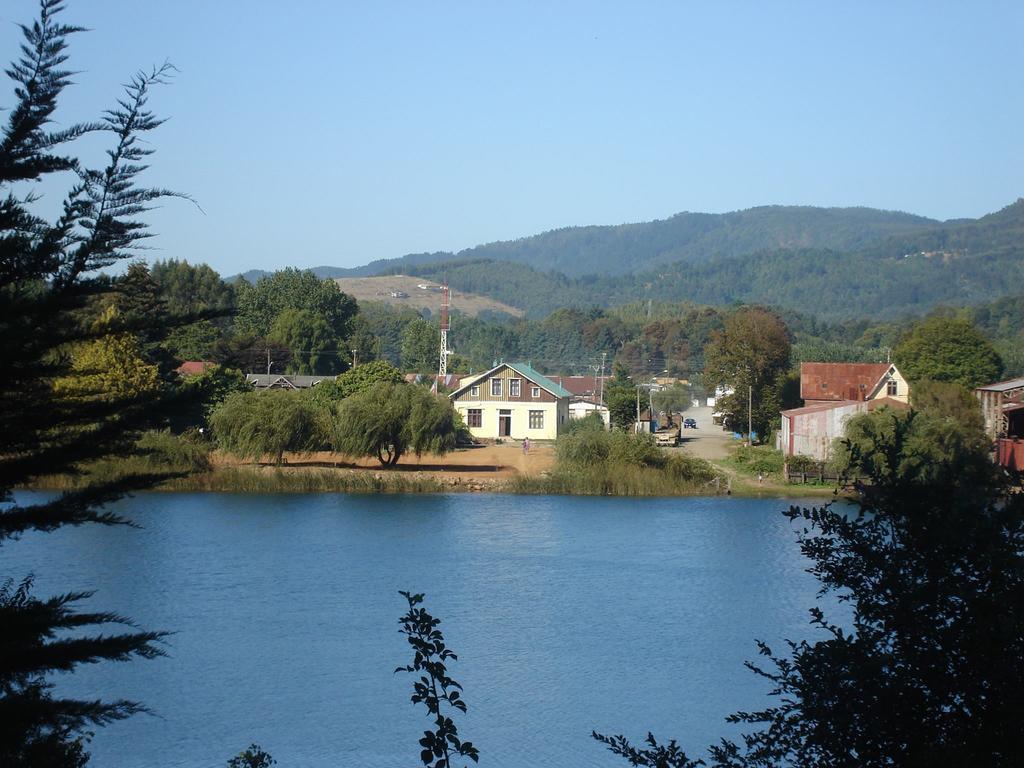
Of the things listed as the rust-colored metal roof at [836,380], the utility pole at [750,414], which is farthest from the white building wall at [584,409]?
the rust-colored metal roof at [836,380]

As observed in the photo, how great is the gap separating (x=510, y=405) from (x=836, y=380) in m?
11.6

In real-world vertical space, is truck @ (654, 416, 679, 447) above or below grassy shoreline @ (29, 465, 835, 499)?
above

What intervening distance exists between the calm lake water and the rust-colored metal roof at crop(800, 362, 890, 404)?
13379 mm

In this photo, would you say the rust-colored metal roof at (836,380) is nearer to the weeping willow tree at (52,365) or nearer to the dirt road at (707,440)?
the dirt road at (707,440)

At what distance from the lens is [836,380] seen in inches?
1655

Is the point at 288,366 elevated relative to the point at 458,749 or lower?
elevated

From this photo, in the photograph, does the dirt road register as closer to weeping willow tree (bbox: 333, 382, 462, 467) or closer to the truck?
the truck

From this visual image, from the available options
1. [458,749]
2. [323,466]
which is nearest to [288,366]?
[323,466]

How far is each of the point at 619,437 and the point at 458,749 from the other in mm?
26432

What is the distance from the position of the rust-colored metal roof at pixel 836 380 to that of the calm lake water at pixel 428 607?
13.4 m

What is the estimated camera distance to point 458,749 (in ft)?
17.6

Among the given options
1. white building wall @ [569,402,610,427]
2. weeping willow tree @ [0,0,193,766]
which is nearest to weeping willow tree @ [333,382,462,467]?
white building wall @ [569,402,610,427]

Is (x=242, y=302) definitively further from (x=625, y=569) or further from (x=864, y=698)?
(x=864, y=698)

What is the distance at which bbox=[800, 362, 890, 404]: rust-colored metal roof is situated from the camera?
136ft
